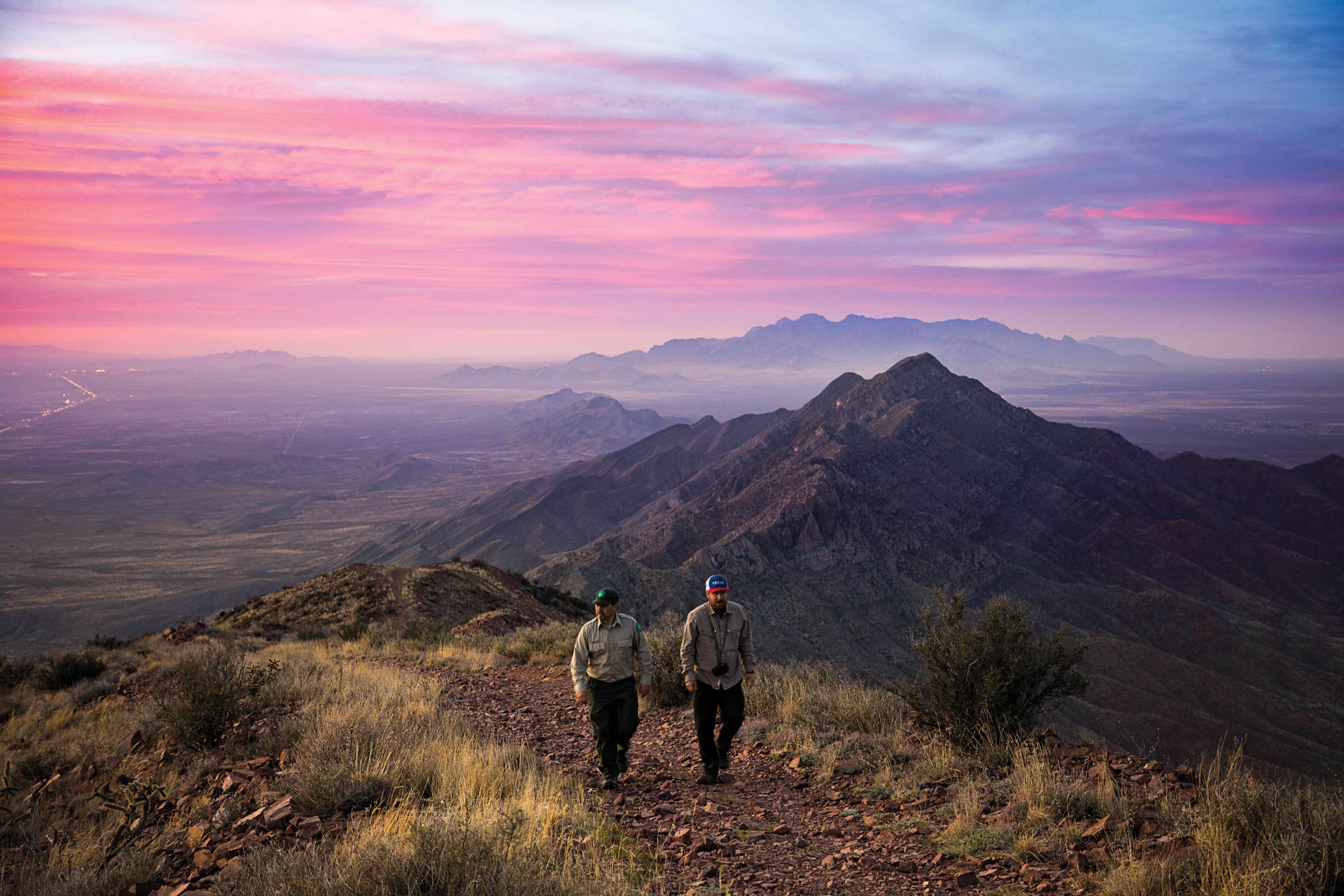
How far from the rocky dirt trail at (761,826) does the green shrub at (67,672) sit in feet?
35.5

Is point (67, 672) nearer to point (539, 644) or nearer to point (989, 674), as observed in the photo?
point (539, 644)

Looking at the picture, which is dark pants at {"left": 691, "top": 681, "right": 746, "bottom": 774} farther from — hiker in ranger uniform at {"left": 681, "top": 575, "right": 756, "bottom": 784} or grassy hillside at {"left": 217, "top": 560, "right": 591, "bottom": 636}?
grassy hillside at {"left": 217, "top": 560, "right": 591, "bottom": 636}

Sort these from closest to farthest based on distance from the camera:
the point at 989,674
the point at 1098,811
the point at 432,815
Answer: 1. the point at 432,815
2. the point at 1098,811
3. the point at 989,674

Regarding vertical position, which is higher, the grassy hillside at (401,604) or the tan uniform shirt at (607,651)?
the tan uniform shirt at (607,651)

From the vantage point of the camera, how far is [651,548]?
216 feet

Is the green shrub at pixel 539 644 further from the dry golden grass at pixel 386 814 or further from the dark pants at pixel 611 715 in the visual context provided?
the dark pants at pixel 611 715

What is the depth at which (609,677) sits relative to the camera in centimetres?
649

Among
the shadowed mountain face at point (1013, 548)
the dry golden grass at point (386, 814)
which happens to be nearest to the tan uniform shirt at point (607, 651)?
the dry golden grass at point (386, 814)

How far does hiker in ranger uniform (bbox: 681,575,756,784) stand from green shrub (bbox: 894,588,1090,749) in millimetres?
2086

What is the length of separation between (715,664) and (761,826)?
5.00 feet

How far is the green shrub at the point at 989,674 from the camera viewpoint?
6.80m

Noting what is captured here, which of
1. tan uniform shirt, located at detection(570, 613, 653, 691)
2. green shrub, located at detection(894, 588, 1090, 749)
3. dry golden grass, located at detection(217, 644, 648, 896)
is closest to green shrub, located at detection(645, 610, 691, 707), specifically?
tan uniform shirt, located at detection(570, 613, 653, 691)

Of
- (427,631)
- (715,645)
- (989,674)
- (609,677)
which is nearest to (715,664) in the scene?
(715,645)

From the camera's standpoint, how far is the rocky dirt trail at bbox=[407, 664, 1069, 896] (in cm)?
453
